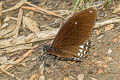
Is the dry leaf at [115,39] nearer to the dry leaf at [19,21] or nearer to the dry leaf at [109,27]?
the dry leaf at [109,27]

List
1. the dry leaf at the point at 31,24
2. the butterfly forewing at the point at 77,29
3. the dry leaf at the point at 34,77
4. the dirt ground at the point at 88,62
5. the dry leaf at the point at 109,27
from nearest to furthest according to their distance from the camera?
the butterfly forewing at the point at 77,29
the dirt ground at the point at 88,62
the dry leaf at the point at 34,77
the dry leaf at the point at 109,27
the dry leaf at the point at 31,24

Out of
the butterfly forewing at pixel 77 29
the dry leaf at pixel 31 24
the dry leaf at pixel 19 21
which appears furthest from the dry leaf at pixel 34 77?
the dry leaf at pixel 19 21

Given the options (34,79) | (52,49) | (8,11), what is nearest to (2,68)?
(34,79)

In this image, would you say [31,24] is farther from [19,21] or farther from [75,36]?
[75,36]

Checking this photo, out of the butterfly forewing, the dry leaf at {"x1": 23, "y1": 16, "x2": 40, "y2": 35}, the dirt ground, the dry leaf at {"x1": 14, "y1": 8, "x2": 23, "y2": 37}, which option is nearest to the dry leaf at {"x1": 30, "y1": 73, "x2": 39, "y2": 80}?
Result: the dirt ground

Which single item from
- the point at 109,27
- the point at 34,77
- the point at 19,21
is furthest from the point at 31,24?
the point at 109,27

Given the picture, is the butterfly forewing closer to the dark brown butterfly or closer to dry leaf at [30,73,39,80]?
the dark brown butterfly

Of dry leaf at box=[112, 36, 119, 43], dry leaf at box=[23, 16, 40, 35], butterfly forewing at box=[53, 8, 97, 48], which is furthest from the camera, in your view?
dry leaf at box=[23, 16, 40, 35]

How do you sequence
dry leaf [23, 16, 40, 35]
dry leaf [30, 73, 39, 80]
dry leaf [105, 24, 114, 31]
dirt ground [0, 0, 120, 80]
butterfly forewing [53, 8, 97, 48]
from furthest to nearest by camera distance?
dry leaf [23, 16, 40, 35]
dry leaf [105, 24, 114, 31]
dry leaf [30, 73, 39, 80]
dirt ground [0, 0, 120, 80]
butterfly forewing [53, 8, 97, 48]

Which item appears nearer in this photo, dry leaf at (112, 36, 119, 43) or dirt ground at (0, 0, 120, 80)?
dirt ground at (0, 0, 120, 80)

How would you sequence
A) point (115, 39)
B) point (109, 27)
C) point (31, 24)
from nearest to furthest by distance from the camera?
point (115, 39)
point (109, 27)
point (31, 24)
